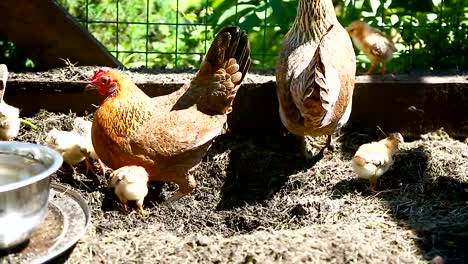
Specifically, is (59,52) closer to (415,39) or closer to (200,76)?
(200,76)

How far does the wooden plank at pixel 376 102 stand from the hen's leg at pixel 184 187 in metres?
1.06

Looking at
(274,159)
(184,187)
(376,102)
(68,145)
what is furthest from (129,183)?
(376,102)

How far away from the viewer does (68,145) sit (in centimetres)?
624

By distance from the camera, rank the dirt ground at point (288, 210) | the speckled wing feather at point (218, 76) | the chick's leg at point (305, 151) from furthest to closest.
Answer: the chick's leg at point (305, 151)
the speckled wing feather at point (218, 76)
the dirt ground at point (288, 210)

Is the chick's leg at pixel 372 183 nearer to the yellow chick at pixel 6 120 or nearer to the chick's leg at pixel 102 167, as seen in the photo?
the chick's leg at pixel 102 167

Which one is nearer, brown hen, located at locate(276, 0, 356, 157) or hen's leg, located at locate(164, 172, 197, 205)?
brown hen, located at locate(276, 0, 356, 157)

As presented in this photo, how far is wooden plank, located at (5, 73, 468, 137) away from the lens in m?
7.05

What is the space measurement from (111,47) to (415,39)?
11.2 ft

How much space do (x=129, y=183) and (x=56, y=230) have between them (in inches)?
27.7

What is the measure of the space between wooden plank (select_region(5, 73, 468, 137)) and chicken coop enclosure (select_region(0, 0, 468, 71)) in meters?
0.47

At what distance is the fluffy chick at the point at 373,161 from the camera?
6094 mm

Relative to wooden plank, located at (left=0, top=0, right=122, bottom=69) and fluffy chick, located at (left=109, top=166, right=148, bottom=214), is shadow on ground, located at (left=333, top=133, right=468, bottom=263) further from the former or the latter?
wooden plank, located at (left=0, top=0, right=122, bottom=69)

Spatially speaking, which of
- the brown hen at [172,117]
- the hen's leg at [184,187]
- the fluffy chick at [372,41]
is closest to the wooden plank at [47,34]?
the brown hen at [172,117]

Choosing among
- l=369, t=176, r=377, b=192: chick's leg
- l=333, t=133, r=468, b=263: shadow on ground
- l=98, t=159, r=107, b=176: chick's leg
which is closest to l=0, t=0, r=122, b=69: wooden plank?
l=98, t=159, r=107, b=176: chick's leg
